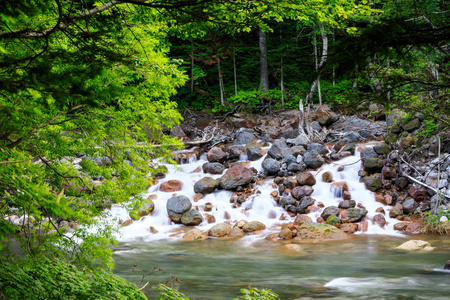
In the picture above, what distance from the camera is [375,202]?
14047 mm

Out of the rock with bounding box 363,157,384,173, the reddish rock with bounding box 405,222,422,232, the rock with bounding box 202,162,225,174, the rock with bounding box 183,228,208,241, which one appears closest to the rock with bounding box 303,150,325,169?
the rock with bounding box 363,157,384,173

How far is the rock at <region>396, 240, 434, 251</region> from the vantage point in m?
10.5

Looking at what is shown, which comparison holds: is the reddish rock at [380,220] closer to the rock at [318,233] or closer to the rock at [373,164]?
the rock at [318,233]

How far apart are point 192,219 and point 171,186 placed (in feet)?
10.1

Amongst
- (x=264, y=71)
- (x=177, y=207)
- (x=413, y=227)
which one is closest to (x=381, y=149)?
(x=413, y=227)

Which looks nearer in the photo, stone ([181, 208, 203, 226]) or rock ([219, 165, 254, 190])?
stone ([181, 208, 203, 226])

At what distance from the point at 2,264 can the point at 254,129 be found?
1914cm

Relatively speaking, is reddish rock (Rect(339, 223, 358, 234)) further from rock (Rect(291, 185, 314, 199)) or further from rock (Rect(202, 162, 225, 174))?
rock (Rect(202, 162, 225, 174))

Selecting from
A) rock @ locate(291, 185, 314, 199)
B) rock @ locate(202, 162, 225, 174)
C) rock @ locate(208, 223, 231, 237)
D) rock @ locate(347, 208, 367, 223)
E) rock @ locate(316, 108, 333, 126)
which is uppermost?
rock @ locate(316, 108, 333, 126)

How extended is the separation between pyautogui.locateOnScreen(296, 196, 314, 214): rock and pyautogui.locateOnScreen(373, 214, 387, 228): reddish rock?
218 centimetres

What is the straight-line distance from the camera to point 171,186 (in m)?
16.5

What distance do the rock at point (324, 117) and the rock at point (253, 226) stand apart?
404 inches

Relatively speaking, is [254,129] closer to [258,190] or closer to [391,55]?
[258,190]

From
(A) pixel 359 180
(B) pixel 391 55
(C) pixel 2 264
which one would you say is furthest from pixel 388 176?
(C) pixel 2 264
